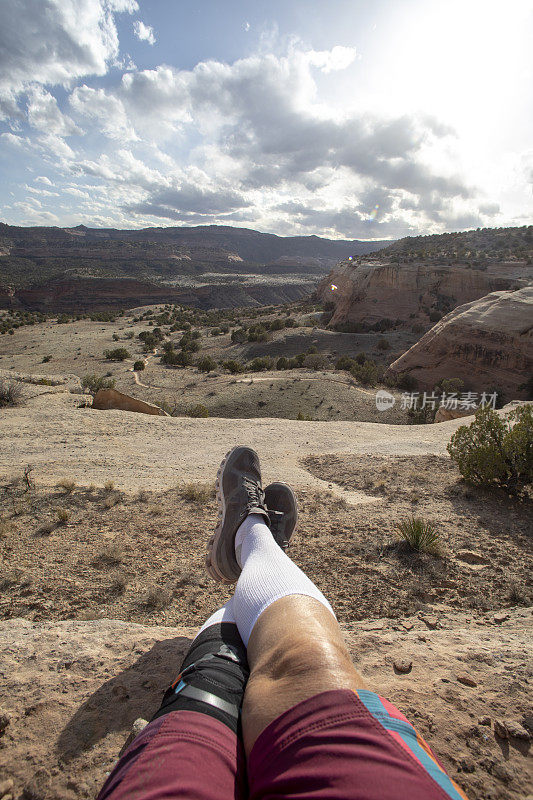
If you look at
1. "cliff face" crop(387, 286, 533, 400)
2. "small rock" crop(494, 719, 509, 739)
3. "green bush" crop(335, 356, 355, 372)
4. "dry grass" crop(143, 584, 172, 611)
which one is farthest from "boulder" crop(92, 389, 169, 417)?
"cliff face" crop(387, 286, 533, 400)

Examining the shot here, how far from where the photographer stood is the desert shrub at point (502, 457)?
4.88 metres

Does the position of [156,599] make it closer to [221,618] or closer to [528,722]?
[221,618]

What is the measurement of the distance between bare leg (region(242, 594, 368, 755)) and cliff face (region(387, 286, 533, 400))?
786 inches

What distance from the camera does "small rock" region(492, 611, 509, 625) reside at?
2.62 meters

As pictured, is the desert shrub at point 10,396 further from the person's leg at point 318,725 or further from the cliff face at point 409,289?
the cliff face at point 409,289

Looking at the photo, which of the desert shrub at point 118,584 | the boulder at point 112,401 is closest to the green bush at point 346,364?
the boulder at point 112,401

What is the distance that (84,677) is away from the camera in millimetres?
1965

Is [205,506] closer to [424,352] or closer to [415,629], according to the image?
[415,629]

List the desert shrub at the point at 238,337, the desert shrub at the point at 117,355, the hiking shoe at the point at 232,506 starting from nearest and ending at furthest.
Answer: the hiking shoe at the point at 232,506, the desert shrub at the point at 117,355, the desert shrub at the point at 238,337

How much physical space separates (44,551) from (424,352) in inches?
840

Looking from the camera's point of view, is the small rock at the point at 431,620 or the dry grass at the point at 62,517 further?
the dry grass at the point at 62,517

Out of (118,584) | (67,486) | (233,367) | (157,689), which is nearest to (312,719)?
(157,689)

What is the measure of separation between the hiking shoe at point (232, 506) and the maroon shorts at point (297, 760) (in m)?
1.48

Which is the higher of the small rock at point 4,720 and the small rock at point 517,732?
the small rock at point 517,732
